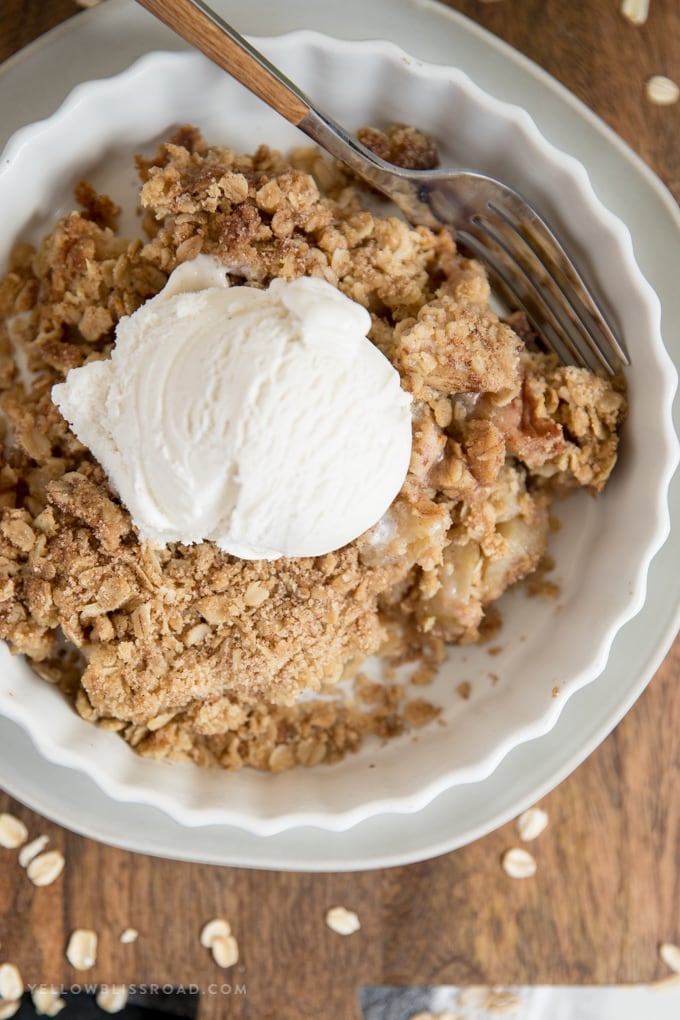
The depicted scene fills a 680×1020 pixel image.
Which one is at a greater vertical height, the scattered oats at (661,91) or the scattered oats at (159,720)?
the scattered oats at (661,91)

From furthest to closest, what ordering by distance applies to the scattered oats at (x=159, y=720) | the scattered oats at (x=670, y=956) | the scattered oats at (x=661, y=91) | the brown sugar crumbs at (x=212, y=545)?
the scattered oats at (x=670, y=956) → the scattered oats at (x=661, y=91) → the scattered oats at (x=159, y=720) → the brown sugar crumbs at (x=212, y=545)

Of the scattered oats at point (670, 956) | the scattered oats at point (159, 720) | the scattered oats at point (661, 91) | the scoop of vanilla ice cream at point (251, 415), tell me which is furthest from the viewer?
the scattered oats at point (670, 956)

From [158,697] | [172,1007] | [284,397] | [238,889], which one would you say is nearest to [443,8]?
[284,397]

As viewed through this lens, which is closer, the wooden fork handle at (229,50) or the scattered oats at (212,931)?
the wooden fork handle at (229,50)

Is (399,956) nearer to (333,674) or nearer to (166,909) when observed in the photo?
(166,909)

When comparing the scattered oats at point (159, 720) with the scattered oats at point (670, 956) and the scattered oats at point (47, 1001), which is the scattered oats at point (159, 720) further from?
the scattered oats at point (670, 956)

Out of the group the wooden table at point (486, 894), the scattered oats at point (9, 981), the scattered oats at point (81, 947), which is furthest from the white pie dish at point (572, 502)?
the scattered oats at point (9, 981)
